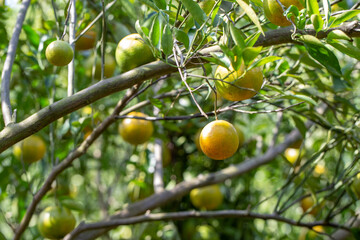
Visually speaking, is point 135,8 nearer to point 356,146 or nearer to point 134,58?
point 134,58

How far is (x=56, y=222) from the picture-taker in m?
1.21

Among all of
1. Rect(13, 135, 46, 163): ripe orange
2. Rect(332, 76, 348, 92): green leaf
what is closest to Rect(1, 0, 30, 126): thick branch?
Rect(13, 135, 46, 163): ripe orange

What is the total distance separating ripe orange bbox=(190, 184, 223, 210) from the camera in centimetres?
171

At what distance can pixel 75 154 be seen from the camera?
40.1 inches

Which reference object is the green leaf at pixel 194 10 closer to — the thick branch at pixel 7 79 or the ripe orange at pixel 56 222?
the thick branch at pixel 7 79

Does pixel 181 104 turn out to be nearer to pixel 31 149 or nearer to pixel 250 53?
pixel 31 149

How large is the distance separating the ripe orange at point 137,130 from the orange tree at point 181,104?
0.01m

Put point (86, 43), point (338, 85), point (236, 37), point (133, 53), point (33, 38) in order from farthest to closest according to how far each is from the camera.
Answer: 1. point (86, 43)
2. point (33, 38)
3. point (338, 85)
4. point (133, 53)
5. point (236, 37)

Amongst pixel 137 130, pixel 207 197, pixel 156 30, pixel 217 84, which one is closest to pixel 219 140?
pixel 217 84

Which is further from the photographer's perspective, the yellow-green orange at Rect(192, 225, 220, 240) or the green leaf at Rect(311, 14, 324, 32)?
the yellow-green orange at Rect(192, 225, 220, 240)

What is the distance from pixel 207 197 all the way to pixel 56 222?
2.24 ft

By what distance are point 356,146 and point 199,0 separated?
0.58 m

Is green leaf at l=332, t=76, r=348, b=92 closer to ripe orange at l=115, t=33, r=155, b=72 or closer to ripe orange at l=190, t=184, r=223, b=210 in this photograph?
ripe orange at l=115, t=33, r=155, b=72

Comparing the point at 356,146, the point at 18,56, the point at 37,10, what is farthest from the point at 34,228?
the point at 356,146
